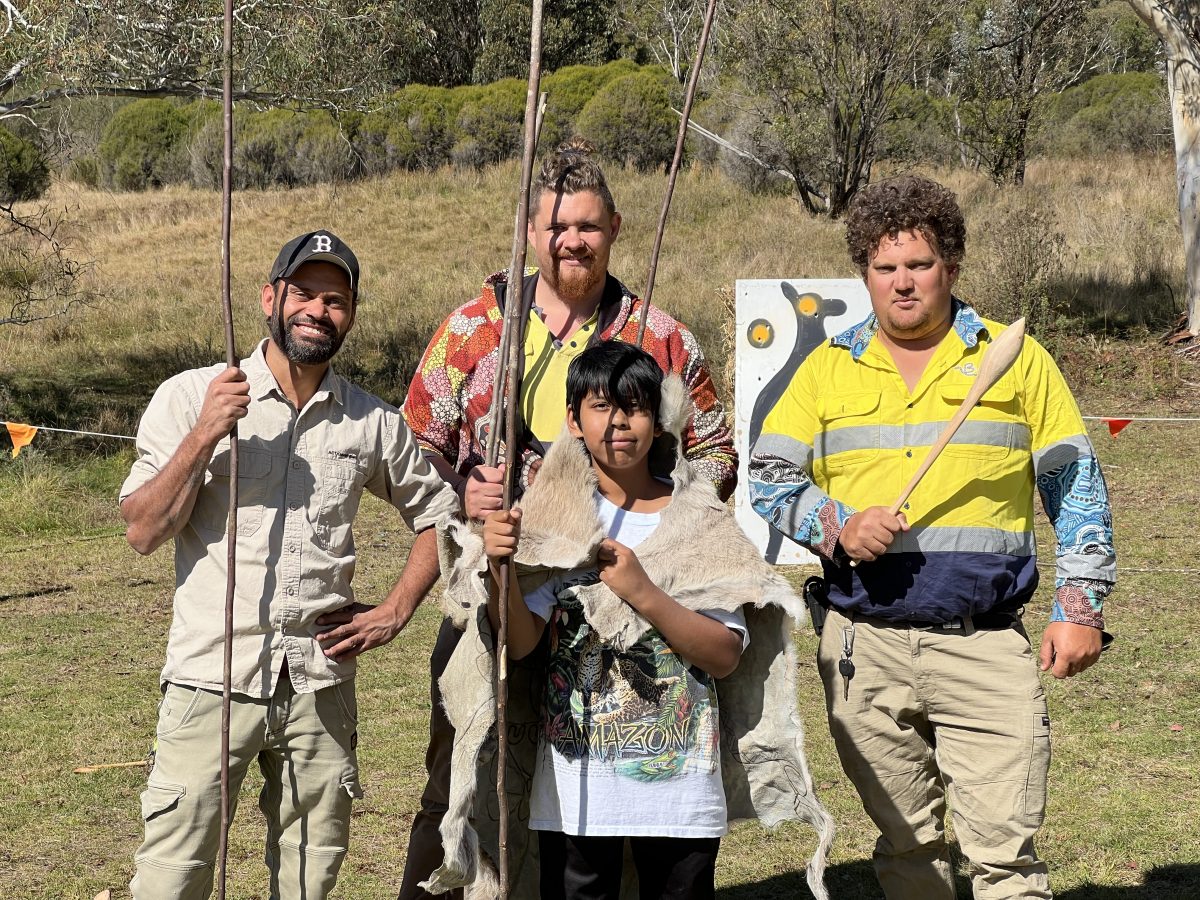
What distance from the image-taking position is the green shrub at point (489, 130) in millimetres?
26078

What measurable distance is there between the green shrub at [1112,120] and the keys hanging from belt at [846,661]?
2371 cm

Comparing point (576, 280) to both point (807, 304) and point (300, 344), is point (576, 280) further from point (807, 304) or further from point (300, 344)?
point (807, 304)

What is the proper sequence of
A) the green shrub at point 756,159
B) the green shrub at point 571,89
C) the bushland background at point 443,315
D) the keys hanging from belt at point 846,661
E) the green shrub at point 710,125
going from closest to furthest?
→ 1. the keys hanging from belt at point 846,661
2. the bushland background at point 443,315
3. the green shrub at point 756,159
4. the green shrub at point 710,125
5. the green shrub at point 571,89

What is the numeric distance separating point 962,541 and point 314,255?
1535mm

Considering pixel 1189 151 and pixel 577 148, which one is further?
pixel 1189 151

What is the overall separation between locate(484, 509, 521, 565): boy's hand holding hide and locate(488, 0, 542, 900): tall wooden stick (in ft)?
0.15

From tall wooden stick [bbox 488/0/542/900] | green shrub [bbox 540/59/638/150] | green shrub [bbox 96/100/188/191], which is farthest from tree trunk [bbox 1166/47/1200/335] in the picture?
green shrub [bbox 96/100/188/191]

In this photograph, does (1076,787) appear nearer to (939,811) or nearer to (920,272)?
(939,811)

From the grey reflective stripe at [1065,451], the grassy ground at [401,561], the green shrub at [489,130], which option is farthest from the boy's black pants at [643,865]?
the green shrub at [489,130]

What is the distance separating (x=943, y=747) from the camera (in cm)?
291

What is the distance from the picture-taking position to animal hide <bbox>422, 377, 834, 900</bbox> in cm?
260

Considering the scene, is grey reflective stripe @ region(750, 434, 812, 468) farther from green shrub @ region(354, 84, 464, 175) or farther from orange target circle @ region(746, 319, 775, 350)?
green shrub @ region(354, 84, 464, 175)

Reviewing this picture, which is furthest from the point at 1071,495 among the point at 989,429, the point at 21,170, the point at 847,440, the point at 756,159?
the point at 21,170

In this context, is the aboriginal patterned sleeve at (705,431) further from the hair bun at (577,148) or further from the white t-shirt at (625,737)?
the hair bun at (577,148)
